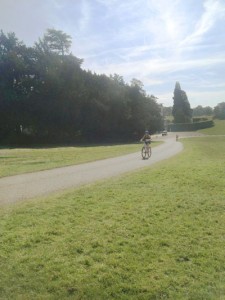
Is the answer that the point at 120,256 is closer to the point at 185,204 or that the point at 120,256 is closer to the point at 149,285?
the point at 149,285

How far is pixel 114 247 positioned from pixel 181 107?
400 ft

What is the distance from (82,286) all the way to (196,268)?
182 centimetres

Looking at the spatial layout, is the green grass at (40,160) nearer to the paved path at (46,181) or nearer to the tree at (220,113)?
the paved path at (46,181)

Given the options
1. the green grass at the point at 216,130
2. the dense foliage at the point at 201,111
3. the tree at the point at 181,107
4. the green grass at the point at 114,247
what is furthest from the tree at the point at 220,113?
the green grass at the point at 114,247

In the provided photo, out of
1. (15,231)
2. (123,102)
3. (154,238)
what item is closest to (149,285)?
(154,238)

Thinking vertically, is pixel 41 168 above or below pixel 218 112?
below

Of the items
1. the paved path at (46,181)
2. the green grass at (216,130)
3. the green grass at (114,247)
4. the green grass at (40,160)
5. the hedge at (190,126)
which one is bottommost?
the green grass at (114,247)

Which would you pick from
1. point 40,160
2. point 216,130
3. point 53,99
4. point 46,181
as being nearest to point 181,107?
point 216,130

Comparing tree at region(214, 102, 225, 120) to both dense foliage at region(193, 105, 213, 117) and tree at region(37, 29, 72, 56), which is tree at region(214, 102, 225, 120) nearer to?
dense foliage at region(193, 105, 213, 117)

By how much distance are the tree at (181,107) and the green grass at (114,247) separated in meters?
116

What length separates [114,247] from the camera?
586cm

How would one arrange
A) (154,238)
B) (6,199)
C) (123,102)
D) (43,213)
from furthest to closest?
(123,102) → (6,199) → (43,213) → (154,238)

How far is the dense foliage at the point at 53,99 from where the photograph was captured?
53.3 metres

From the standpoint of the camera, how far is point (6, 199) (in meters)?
9.35
